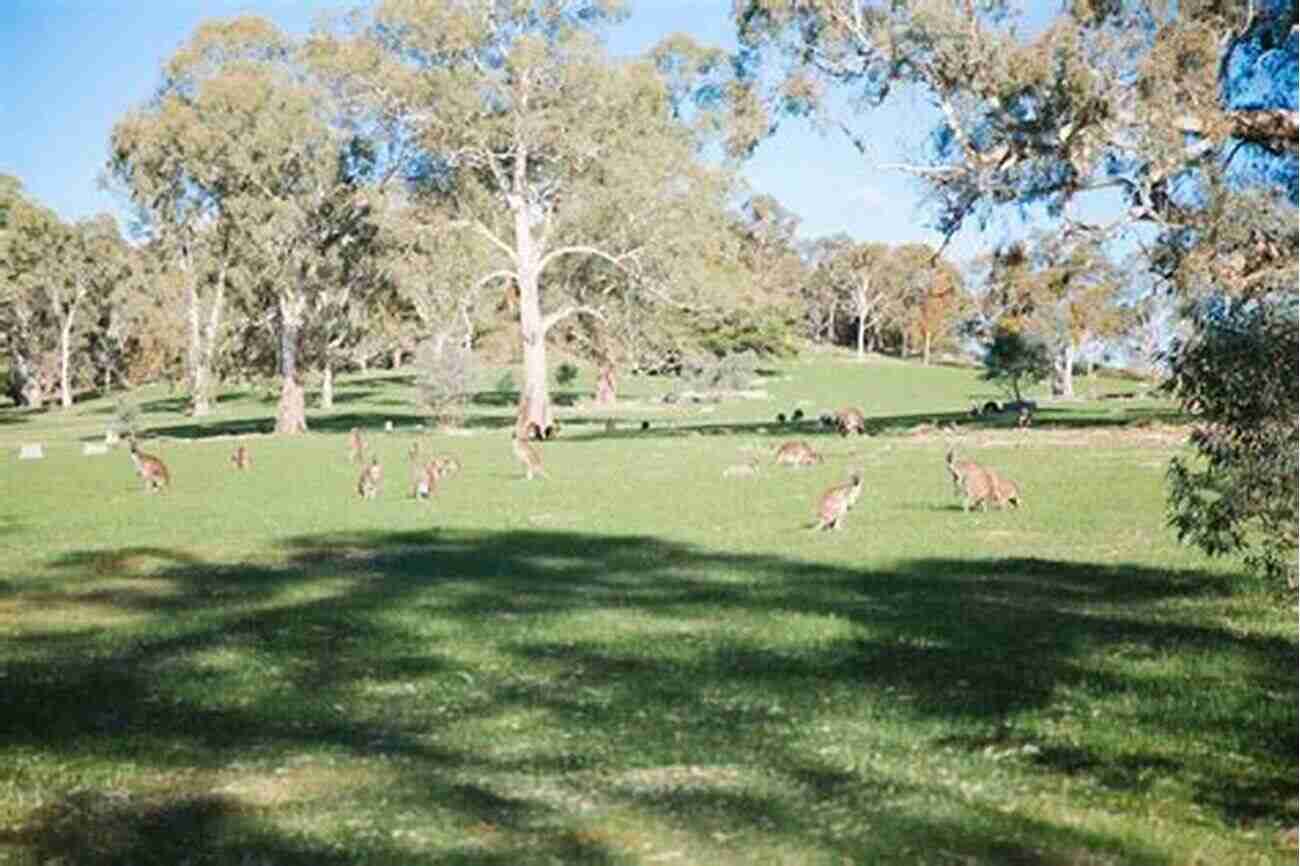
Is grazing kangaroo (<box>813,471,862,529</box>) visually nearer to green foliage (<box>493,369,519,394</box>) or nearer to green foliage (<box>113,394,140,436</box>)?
green foliage (<box>113,394,140,436</box>)

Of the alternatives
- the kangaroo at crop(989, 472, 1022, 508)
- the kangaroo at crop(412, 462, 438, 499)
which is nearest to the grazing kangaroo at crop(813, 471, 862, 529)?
the kangaroo at crop(989, 472, 1022, 508)

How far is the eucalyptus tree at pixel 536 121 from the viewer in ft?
217

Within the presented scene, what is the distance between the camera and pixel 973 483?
31234 mm

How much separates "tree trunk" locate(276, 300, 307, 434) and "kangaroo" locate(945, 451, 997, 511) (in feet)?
162

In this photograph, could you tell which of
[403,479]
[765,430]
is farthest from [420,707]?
[765,430]

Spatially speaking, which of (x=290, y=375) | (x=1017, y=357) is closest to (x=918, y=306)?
(x=1017, y=357)

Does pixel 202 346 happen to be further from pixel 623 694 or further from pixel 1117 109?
pixel 623 694

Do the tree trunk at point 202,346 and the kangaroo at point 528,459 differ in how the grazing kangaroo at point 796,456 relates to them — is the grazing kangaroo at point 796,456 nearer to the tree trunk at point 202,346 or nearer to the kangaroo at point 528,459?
the kangaroo at point 528,459

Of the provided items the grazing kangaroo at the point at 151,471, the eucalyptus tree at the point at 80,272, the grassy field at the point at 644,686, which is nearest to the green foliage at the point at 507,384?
the eucalyptus tree at the point at 80,272

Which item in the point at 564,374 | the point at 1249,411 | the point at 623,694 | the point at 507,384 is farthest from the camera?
the point at 507,384

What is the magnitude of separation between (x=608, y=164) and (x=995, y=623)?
51.7 meters

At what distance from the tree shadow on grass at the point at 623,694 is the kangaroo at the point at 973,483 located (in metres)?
6.99

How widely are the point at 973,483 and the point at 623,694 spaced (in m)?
18.2

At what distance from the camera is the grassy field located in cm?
960
